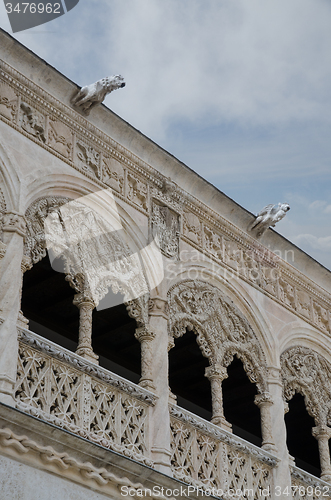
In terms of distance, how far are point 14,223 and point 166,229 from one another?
2.49 metres

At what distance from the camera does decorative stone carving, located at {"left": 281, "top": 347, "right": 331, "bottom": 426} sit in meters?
11.7

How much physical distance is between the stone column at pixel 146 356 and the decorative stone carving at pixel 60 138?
2047mm

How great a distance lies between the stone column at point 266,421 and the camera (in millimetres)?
10695

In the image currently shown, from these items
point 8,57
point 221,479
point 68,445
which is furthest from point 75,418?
point 8,57

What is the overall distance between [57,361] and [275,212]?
4.55 meters

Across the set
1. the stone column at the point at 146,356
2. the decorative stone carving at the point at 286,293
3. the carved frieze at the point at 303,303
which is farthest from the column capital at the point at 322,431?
the stone column at the point at 146,356

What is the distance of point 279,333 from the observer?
11742 mm

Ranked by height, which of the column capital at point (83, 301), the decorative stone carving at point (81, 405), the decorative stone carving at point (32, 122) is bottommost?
the decorative stone carving at point (81, 405)

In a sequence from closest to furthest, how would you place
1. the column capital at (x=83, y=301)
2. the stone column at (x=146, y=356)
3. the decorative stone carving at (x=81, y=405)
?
the decorative stone carving at (x=81, y=405) → the column capital at (x=83, y=301) → the stone column at (x=146, y=356)

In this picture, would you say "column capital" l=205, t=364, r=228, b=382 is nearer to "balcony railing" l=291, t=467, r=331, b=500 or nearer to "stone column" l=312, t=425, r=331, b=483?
"balcony railing" l=291, t=467, r=331, b=500

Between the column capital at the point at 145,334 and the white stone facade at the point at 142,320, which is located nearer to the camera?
the white stone facade at the point at 142,320

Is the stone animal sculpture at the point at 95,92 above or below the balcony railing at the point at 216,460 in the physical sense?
above

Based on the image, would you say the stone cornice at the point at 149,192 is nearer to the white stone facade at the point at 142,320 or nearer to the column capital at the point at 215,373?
the white stone facade at the point at 142,320

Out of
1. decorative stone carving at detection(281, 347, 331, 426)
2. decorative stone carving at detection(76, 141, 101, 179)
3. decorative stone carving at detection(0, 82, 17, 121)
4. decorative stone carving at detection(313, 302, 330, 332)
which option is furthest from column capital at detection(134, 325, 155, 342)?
decorative stone carving at detection(313, 302, 330, 332)
